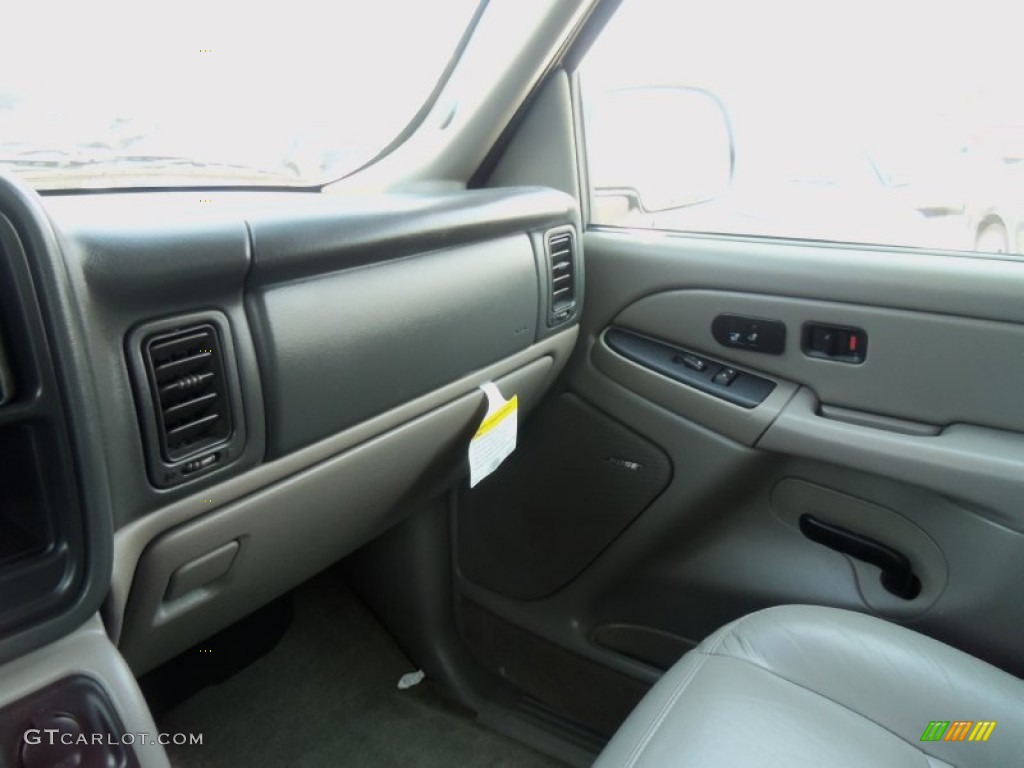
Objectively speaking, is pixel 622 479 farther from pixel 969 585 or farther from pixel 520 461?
pixel 969 585

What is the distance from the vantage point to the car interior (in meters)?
0.75

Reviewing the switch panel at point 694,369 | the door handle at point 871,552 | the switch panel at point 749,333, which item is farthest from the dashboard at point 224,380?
the door handle at point 871,552

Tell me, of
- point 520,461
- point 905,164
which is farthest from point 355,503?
point 905,164

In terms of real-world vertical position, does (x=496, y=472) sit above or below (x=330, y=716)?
above

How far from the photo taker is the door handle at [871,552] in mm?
1424

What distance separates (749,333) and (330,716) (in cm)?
118

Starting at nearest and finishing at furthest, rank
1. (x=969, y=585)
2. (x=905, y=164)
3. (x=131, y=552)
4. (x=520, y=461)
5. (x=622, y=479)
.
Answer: (x=131, y=552), (x=969, y=585), (x=905, y=164), (x=622, y=479), (x=520, y=461)

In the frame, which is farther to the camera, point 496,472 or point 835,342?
point 496,472

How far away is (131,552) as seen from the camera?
2.78 feet

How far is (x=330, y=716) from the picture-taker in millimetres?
1782

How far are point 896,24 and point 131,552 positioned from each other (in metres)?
1.42

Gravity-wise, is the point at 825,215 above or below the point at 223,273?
below

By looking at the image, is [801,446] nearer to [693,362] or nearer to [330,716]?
[693,362]

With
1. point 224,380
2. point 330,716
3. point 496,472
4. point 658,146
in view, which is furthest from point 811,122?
point 330,716
